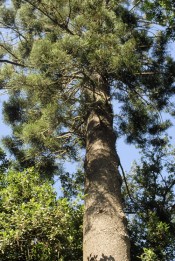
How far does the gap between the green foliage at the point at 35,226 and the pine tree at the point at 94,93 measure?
0.37 metres

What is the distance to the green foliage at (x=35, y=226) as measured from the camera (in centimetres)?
448

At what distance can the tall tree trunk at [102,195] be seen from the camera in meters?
4.25

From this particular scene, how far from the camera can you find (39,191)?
17.0ft

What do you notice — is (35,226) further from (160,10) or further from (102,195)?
(160,10)

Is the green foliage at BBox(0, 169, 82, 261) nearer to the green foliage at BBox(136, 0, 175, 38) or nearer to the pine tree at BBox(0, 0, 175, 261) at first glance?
the pine tree at BBox(0, 0, 175, 261)

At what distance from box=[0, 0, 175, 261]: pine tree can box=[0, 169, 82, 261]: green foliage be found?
1.21ft

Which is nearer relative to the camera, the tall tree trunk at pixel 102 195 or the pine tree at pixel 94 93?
the tall tree trunk at pixel 102 195

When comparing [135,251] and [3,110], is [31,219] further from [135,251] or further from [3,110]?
[3,110]

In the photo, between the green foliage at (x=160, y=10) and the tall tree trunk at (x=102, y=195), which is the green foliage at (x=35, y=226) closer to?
the tall tree trunk at (x=102, y=195)

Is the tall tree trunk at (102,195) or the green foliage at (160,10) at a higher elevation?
the green foliage at (160,10)

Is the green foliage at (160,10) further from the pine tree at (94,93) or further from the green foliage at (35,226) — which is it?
the green foliage at (35,226)

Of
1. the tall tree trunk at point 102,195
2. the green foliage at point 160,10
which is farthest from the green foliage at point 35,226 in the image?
the green foliage at point 160,10

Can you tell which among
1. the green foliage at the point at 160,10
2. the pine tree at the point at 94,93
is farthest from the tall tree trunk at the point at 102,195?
the green foliage at the point at 160,10

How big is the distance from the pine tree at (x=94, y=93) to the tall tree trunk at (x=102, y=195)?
11mm
